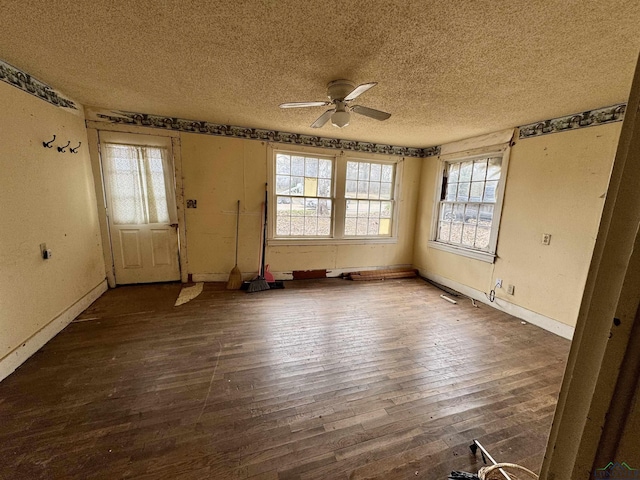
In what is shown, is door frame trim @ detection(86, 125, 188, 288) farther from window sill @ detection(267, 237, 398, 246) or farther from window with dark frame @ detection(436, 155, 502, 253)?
window with dark frame @ detection(436, 155, 502, 253)

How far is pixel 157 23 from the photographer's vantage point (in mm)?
1613

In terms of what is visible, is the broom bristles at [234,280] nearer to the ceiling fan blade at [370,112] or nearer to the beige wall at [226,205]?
the beige wall at [226,205]

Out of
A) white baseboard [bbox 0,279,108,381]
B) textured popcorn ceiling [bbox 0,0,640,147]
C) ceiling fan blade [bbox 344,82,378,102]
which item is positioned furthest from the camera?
white baseboard [bbox 0,279,108,381]

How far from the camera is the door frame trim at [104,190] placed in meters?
3.37

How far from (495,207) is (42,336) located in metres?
5.23

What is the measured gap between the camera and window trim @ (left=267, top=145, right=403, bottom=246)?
13.9 ft

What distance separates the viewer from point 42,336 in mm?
2377

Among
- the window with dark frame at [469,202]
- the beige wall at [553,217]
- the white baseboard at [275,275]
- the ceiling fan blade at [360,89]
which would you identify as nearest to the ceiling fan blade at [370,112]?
the ceiling fan blade at [360,89]

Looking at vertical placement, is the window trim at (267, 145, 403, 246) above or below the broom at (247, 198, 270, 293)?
above

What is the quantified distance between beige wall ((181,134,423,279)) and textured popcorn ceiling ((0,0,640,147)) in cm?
101

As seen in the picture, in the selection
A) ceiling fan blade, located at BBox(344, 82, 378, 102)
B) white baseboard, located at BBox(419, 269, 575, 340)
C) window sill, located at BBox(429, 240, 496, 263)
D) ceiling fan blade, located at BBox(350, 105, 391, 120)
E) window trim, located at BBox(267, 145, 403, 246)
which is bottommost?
white baseboard, located at BBox(419, 269, 575, 340)

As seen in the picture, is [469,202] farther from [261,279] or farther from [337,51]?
[261,279]

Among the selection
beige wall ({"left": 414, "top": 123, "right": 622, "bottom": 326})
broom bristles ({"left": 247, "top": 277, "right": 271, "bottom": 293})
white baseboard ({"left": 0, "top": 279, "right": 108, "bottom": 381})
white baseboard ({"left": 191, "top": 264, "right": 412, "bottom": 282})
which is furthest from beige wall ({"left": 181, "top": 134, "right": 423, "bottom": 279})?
beige wall ({"left": 414, "top": 123, "right": 622, "bottom": 326})

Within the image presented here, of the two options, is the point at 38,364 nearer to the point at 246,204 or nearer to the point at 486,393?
the point at 246,204
